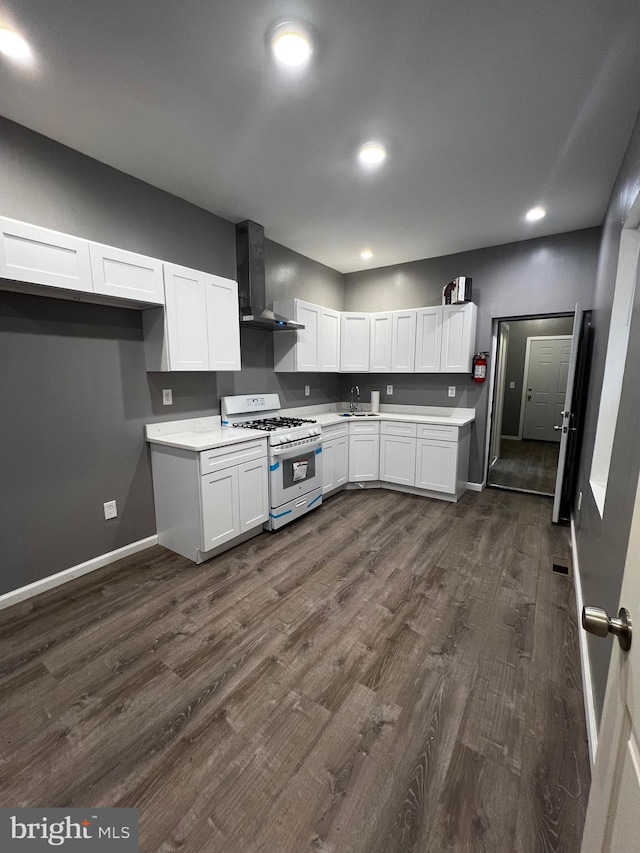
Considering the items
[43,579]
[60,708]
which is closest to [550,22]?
[60,708]

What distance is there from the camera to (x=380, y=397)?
490 cm

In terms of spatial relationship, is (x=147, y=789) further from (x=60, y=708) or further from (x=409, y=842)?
(x=409, y=842)

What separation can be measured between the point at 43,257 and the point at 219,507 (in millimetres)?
1894

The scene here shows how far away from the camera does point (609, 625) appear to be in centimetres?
→ 66

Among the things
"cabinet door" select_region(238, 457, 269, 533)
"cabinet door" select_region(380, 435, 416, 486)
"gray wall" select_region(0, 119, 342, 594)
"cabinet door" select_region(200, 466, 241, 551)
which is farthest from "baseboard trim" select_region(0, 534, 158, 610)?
"cabinet door" select_region(380, 435, 416, 486)

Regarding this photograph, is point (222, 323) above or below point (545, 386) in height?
above

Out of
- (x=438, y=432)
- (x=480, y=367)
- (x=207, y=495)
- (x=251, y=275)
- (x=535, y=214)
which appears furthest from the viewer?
(x=480, y=367)

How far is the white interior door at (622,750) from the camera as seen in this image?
54 cm

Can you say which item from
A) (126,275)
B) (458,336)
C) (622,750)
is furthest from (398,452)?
(622,750)

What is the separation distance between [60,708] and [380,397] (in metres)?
4.24

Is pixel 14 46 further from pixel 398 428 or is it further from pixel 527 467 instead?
pixel 527 467

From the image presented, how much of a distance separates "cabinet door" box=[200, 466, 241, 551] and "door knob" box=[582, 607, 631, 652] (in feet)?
7.58

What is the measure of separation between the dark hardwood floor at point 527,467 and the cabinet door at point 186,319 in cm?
383

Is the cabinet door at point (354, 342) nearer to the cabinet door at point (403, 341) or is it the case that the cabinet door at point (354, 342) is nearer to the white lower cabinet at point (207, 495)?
the cabinet door at point (403, 341)
